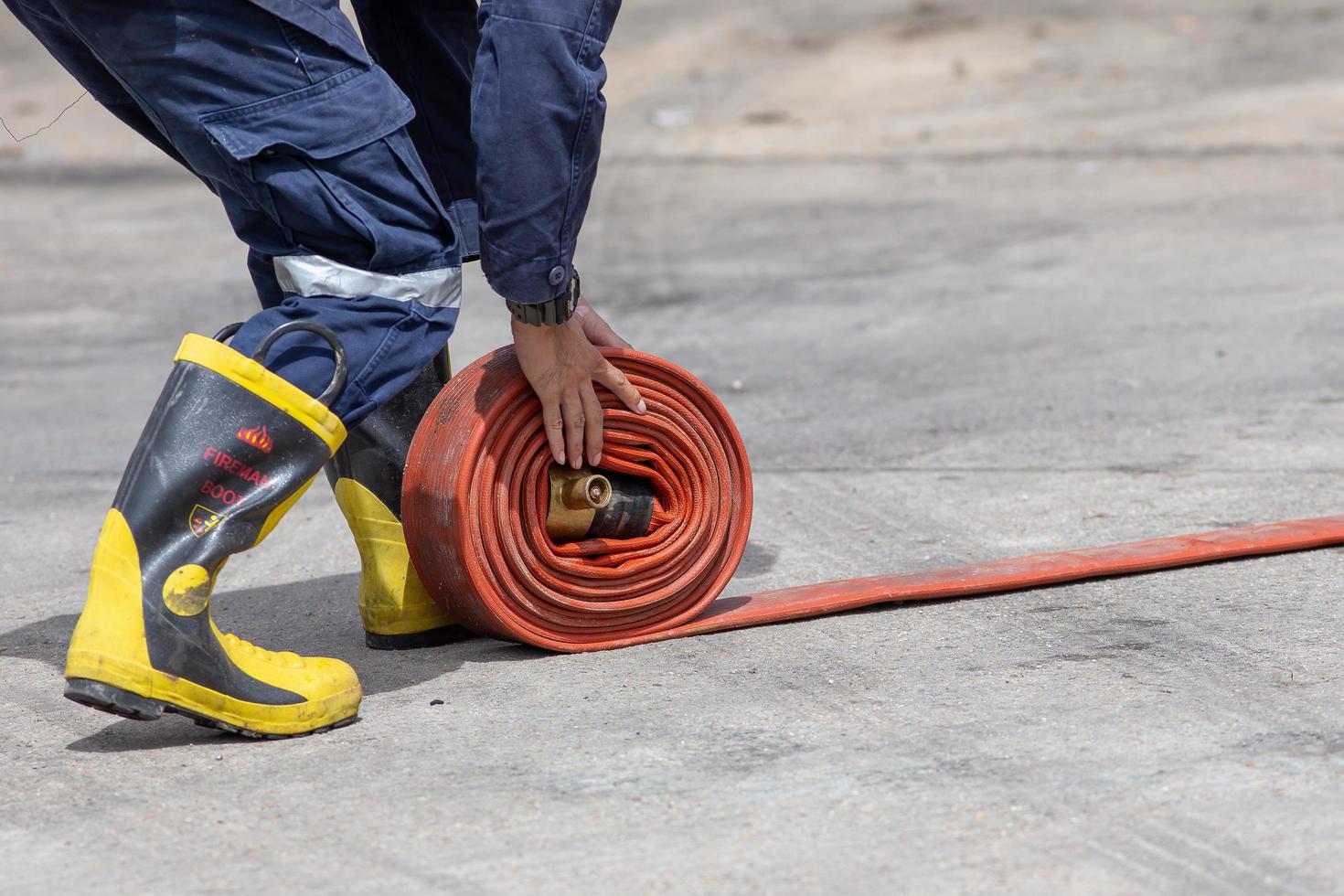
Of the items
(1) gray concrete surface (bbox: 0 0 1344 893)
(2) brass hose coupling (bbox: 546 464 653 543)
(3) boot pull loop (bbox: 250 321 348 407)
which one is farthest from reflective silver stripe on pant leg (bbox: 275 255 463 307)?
(1) gray concrete surface (bbox: 0 0 1344 893)

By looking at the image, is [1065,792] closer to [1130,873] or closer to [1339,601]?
[1130,873]

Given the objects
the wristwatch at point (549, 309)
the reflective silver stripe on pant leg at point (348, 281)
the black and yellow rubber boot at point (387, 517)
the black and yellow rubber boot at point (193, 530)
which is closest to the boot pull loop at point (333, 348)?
the black and yellow rubber boot at point (193, 530)

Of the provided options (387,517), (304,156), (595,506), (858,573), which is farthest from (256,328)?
(858,573)

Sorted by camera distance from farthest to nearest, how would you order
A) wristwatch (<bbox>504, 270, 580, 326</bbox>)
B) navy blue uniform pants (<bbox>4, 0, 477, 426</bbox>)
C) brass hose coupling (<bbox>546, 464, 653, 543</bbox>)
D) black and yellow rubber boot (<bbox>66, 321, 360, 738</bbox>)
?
brass hose coupling (<bbox>546, 464, 653, 543</bbox>)
wristwatch (<bbox>504, 270, 580, 326</bbox>)
navy blue uniform pants (<bbox>4, 0, 477, 426</bbox>)
black and yellow rubber boot (<bbox>66, 321, 360, 738</bbox>)

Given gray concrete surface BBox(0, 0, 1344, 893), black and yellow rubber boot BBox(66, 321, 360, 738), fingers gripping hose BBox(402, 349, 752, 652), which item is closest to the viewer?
gray concrete surface BBox(0, 0, 1344, 893)

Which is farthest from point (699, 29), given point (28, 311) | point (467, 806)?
point (467, 806)

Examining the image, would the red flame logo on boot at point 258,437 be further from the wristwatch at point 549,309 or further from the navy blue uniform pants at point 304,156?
the wristwatch at point 549,309

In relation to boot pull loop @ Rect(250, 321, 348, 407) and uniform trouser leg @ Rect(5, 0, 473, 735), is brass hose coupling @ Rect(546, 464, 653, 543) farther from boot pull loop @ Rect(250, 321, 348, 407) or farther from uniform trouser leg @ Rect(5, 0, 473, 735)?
boot pull loop @ Rect(250, 321, 348, 407)

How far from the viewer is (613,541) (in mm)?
2936

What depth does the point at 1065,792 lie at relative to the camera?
84.9 inches

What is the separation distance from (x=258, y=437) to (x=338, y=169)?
42cm

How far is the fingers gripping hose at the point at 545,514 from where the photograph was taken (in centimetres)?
275

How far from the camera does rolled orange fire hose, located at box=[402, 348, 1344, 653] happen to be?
2.76 m

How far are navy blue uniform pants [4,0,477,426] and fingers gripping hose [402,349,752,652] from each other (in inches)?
8.0
